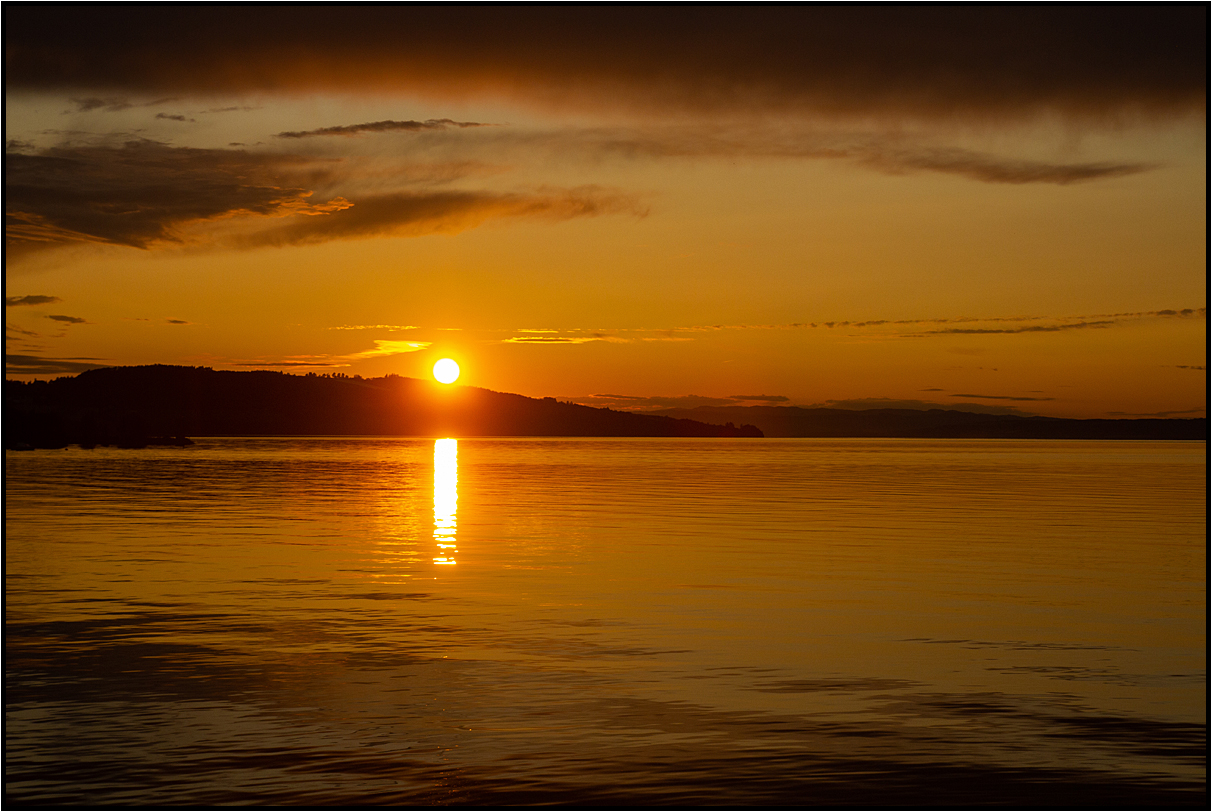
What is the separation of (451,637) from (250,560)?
12.5 meters

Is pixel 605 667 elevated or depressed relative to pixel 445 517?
depressed

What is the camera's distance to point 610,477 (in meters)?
82.9

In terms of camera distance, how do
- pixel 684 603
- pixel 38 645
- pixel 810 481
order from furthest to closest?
pixel 810 481 → pixel 684 603 → pixel 38 645

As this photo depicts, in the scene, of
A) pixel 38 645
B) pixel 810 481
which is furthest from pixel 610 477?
pixel 38 645

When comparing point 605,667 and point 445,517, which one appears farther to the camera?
point 445,517

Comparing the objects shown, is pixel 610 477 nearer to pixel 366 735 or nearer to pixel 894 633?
pixel 894 633

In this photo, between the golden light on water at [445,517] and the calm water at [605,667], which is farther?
the golden light on water at [445,517]

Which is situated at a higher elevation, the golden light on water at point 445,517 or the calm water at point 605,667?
the golden light on water at point 445,517

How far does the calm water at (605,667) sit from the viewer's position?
12281mm

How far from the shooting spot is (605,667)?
1727 cm

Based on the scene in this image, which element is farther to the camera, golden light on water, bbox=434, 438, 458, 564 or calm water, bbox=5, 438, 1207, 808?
golden light on water, bbox=434, 438, 458, 564

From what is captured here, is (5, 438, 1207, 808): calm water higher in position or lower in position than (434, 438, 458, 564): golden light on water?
lower

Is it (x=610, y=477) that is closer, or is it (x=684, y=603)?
(x=684, y=603)

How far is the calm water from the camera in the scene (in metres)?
12.3
